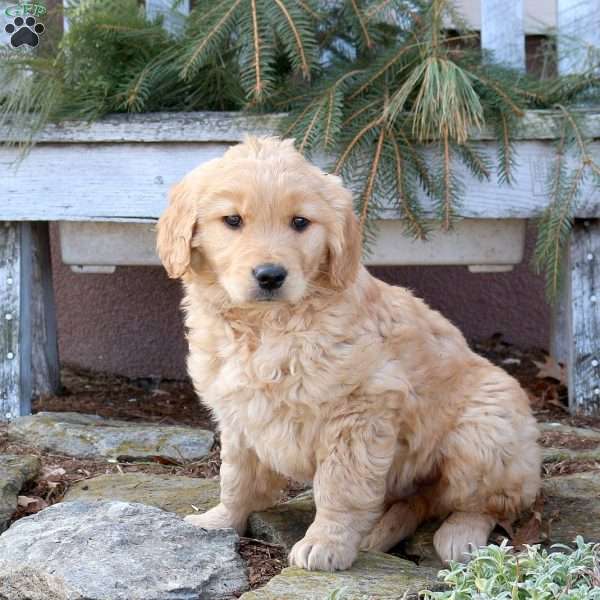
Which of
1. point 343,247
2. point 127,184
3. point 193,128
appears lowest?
point 343,247

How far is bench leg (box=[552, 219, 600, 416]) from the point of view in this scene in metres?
4.86

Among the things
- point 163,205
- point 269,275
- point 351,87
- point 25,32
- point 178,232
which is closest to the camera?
point 269,275

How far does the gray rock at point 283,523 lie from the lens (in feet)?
11.3

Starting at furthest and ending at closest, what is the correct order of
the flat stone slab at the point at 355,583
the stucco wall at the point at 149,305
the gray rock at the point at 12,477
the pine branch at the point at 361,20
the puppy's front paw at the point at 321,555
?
1. the stucco wall at the point at 149,305
2. the pine branch at the point at 361,20
3. the gray rock at the point at 12,477
4. the puppy's front paw at the point at 321,555
5. the flat stone slab at the point at 355,583

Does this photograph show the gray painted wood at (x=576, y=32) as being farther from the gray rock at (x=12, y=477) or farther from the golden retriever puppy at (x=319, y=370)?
the gray rock at (x=12, y=477)

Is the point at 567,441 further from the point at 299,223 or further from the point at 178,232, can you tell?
the point at 178,232

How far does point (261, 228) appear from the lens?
10.0 ft

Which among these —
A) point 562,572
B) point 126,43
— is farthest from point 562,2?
point 562,572

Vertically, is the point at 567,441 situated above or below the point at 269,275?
below

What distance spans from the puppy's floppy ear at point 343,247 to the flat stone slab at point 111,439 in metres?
1.64

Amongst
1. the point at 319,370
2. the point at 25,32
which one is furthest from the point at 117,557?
the point at 25,32

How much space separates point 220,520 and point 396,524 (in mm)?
615

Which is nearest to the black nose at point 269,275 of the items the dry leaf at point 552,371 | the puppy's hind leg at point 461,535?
the puppy's hind leg at point 461,535

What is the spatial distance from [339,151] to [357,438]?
1.77 m
